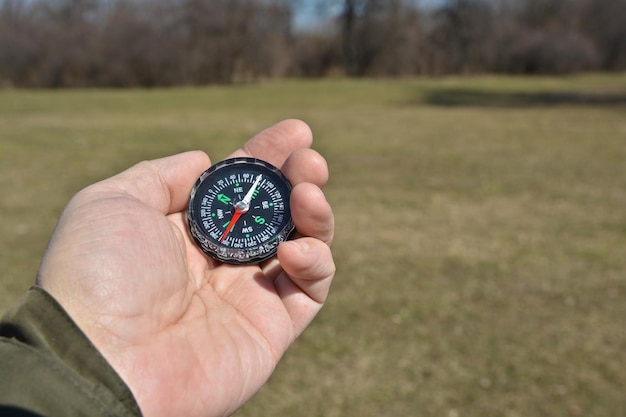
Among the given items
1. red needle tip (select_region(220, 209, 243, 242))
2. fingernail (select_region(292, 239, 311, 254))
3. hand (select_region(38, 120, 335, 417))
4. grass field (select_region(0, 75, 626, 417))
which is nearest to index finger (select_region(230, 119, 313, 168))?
hand (select_region(38, 120, 335, 417))

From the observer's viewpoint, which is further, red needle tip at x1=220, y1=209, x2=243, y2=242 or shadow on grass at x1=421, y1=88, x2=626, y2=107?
shadow on grass at x1=421, y1=88, x2=626, y2=107

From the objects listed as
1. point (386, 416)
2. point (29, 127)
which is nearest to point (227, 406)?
point (386, 416)

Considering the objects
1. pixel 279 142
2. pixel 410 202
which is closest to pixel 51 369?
pixel 279 142

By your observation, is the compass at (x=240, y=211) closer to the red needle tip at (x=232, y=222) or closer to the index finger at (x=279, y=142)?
the red needle tip at (x=232, y=222)

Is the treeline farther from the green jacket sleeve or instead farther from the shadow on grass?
the green jacket sleeve

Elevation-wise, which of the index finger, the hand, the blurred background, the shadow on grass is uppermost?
the index finger

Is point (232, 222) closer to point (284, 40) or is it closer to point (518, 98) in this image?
point (518, 98)
